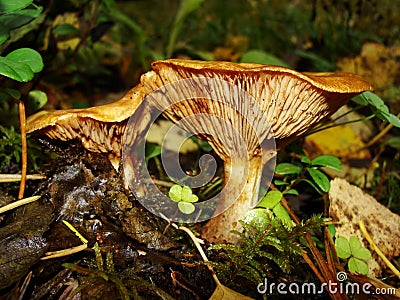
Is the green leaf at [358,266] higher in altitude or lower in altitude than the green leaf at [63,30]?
lower

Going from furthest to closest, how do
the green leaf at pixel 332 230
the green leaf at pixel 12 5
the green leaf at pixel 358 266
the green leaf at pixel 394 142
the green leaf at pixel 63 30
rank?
the green leaf at pixel 394 142
the green leaf at pixel 63 30
the green leaf at pixel 332 230
the green leaf at pixel 358 266
the green leaf at pixel 12 5

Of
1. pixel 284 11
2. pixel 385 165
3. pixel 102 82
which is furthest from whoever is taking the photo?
pixel 284 11

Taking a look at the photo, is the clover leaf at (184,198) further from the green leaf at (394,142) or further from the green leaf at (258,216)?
the green leaf at (394,142)

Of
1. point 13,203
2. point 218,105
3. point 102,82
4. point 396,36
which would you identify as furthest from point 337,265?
A: point 396,36

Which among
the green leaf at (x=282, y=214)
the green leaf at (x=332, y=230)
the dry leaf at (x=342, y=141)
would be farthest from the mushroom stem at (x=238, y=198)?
the dry leaf at (x=342, y=141)

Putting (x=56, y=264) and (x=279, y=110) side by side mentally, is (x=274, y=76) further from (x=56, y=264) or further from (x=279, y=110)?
(x=56, y=264)

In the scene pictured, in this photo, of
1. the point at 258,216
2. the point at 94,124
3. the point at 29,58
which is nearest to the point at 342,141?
the point at 258,216
